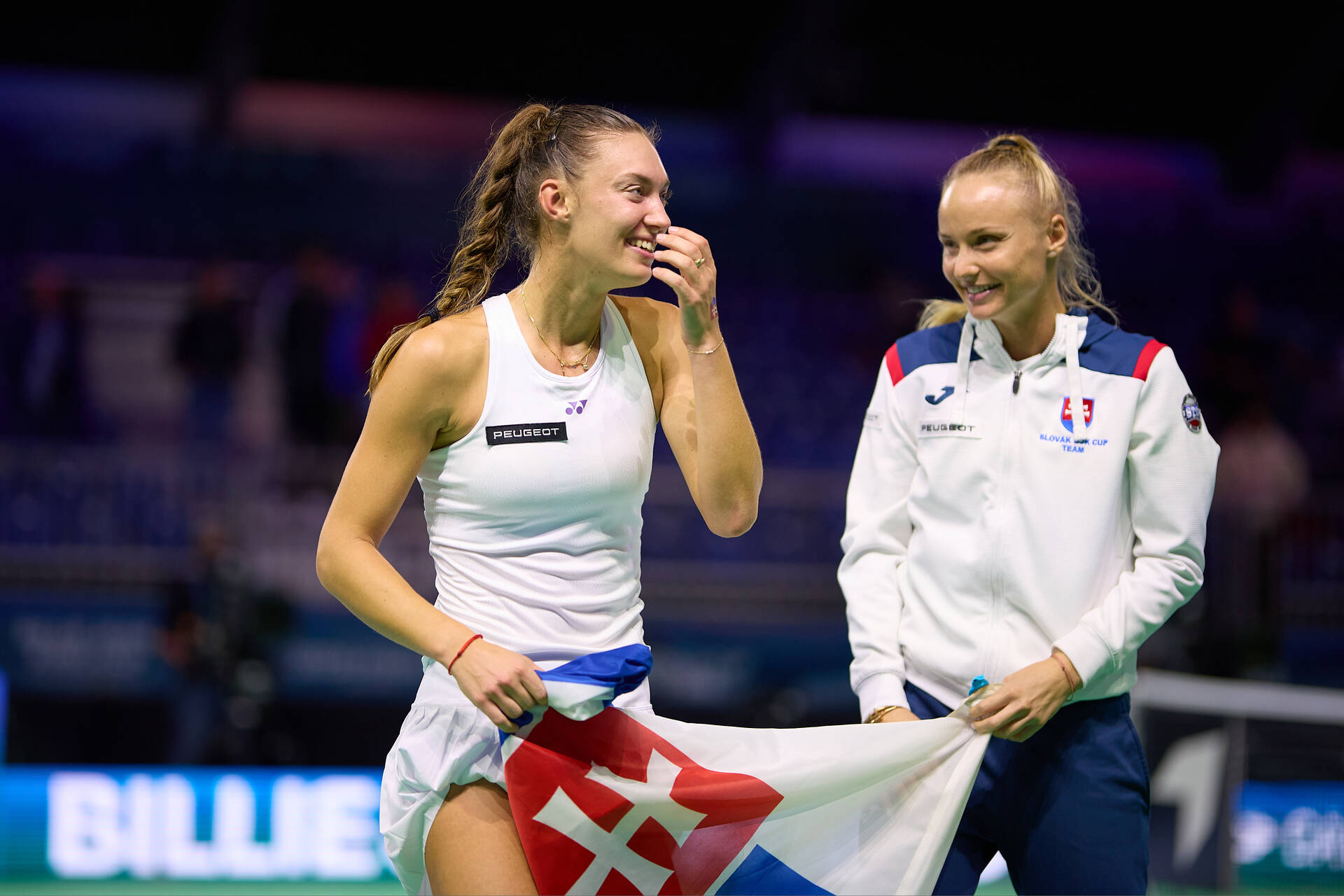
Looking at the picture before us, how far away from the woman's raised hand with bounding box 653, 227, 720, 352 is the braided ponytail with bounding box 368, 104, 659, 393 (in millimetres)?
251

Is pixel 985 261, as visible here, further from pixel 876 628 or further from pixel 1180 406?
pixel 876 628

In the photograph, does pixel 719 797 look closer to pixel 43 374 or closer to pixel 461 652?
pixel 461 652

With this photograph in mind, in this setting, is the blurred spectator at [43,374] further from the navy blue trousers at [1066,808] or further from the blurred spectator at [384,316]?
the navy blue trousers at [1066,808]

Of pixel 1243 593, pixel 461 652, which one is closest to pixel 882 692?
pixel 461 652

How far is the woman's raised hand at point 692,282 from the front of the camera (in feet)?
7.77

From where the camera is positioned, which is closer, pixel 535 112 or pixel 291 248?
pixel 535 112

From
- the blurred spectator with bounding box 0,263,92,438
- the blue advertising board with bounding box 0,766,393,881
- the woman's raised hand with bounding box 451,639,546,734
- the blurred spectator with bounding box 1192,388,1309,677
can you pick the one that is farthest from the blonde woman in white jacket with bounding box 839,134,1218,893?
the blurred spectator with bounding box 0,263,92,438

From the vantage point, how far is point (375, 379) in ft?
8.05

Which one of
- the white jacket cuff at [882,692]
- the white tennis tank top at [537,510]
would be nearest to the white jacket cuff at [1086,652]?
the white jacket cuff at [882,692]

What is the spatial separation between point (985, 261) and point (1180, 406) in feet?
1.51

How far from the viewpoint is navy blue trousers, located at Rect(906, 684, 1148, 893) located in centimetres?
249

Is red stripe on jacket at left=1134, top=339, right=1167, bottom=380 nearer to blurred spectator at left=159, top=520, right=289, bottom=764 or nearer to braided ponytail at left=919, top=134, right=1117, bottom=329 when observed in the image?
braided ponytail at left=919, top=134, right=1117, bottom=329

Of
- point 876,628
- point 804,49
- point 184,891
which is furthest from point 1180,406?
point 804,49

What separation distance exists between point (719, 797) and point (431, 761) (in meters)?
0.52
